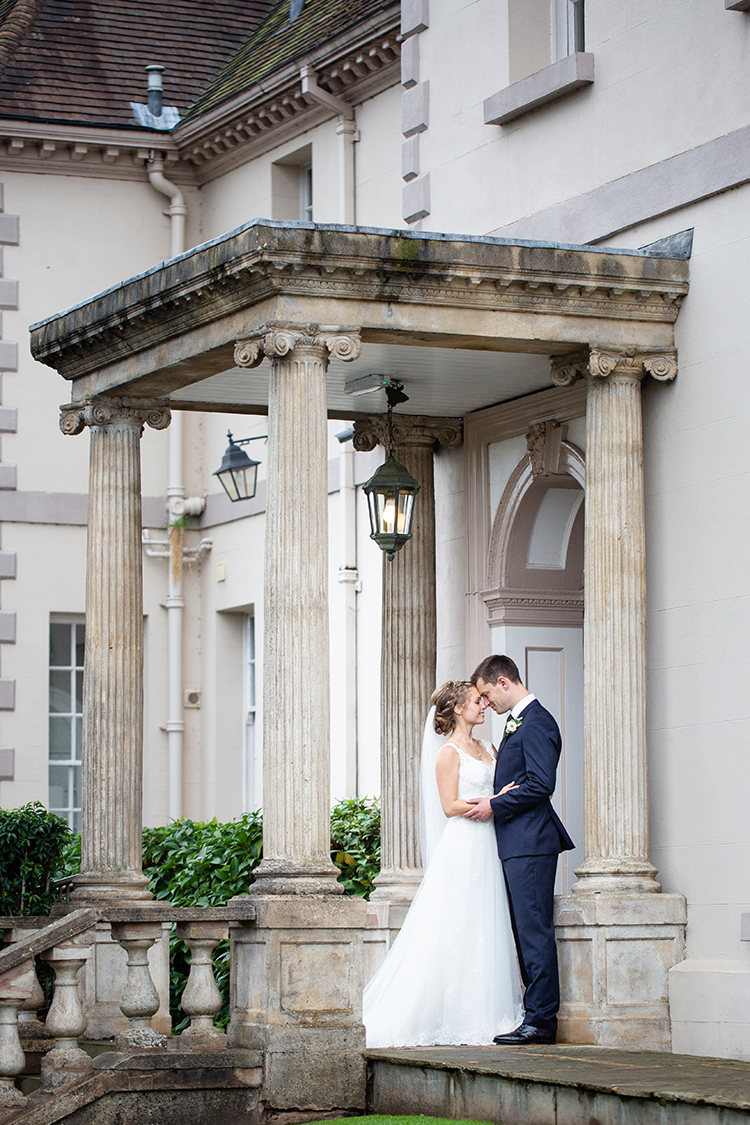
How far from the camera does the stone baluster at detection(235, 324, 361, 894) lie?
31.3 feet

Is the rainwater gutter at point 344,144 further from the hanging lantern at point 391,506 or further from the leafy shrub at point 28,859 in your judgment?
the leafy shrub at point 28,859

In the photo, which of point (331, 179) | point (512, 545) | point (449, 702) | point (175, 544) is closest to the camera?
point (449, 702)

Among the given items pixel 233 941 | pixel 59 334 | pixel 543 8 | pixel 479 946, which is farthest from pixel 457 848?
pixel 543 8

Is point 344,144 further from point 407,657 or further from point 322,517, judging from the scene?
point 322,517

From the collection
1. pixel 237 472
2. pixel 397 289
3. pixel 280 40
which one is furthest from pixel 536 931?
pixel 280 40

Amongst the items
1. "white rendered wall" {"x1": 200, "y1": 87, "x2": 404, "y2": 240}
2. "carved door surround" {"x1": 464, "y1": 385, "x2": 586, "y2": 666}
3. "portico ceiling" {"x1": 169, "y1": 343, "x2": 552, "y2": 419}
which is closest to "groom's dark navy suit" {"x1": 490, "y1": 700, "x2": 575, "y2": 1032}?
"carved door surround" {"x1": 464, "y1": 385, "x2": 586, "y2": 666}

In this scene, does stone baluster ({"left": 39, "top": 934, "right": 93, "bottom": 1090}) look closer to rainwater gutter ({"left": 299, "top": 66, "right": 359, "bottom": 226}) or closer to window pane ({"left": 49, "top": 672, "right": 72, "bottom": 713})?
rainwater gutter ({"left": 299, "top": 66, "right": 359, "bottom": 226})

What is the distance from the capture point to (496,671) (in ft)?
34.8

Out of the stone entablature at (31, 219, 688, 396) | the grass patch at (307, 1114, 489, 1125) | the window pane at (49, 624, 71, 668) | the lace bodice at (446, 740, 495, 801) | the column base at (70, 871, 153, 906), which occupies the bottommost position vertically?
the grass patch at (307, 1114, 489, 1125)

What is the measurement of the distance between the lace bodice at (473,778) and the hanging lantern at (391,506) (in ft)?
5.00

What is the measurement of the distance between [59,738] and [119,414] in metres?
7.40

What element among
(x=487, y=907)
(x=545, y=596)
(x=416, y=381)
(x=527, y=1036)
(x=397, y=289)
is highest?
(x=397, y=289)

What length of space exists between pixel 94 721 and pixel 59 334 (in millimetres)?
2297

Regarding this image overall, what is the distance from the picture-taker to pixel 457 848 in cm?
1056
